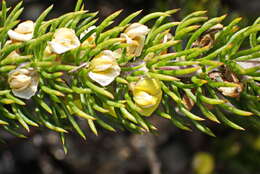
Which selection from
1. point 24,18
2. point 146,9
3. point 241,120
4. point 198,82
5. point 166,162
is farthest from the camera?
point 166,162

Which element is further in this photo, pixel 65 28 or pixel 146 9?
pixel 146 9

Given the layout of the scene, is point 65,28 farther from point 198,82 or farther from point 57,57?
point 198,82

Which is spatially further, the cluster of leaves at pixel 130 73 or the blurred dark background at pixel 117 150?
the blurred dark background at pixel 117 150

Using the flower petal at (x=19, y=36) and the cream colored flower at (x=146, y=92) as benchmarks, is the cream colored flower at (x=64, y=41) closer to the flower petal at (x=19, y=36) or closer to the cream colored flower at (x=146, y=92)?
the flower petal at (x=19, y=36)

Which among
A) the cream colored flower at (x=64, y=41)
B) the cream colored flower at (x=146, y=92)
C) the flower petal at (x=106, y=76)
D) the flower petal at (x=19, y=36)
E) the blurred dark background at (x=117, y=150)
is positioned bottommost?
the blurred dark background at (x=117, y=150)

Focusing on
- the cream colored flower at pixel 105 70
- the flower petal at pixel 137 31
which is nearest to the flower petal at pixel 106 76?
the cream colored flower at pixel 105 70

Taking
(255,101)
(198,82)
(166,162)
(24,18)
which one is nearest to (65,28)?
(198,82)

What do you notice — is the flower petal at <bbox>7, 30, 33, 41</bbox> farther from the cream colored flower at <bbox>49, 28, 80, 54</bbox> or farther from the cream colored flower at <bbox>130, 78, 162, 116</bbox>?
the cream colored flower at <bbox>130, 78, 162, 116</bbox>

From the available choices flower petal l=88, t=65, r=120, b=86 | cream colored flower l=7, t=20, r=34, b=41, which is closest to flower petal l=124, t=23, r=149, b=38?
flower petal l=88, t=65, r=120, b=86
